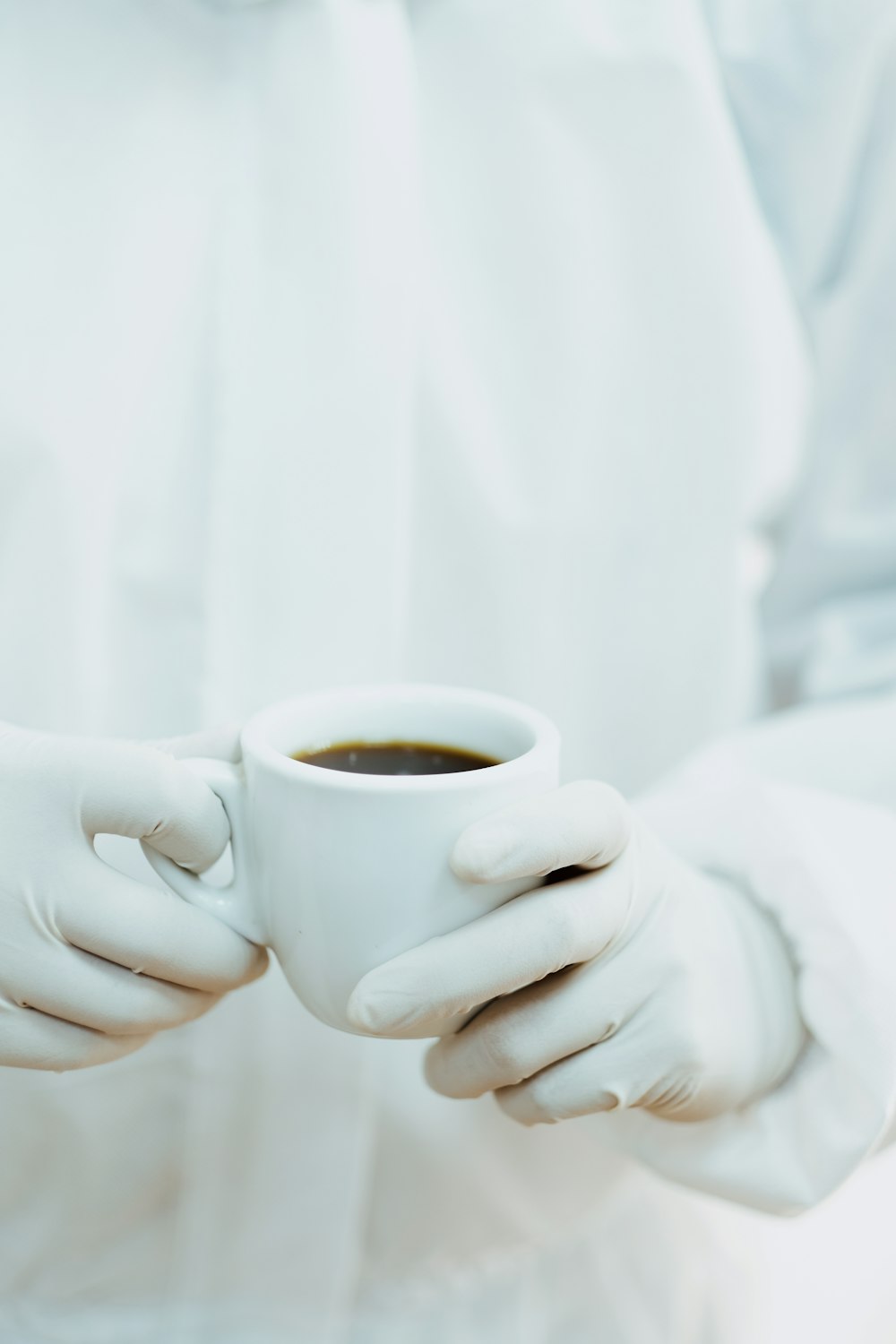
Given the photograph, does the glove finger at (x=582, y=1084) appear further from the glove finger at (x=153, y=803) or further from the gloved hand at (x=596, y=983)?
the glove finger at (x=153, y=803)

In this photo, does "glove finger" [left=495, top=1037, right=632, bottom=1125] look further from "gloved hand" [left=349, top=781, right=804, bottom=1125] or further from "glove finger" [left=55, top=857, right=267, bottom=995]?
"glove finger" [left=55, top=857, right=267, bottom=995]

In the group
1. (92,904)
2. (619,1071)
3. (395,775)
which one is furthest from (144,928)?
(619,1071)

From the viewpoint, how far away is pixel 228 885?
48cm

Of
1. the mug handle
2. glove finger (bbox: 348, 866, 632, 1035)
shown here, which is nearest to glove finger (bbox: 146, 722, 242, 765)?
the mug handle

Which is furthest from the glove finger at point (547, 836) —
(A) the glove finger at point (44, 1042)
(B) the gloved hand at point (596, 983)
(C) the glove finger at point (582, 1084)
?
(A) the glove finger at point (44, 1042)

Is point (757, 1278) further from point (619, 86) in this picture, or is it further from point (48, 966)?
point (619, 86)

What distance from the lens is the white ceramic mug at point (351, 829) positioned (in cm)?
40

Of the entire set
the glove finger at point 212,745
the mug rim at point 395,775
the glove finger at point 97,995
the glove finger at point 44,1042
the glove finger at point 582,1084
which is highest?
the mug rim at point 395,775

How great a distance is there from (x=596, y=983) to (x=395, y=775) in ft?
0.49

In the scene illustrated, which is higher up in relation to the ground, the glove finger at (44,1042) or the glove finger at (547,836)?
the glove finger at (547,836)

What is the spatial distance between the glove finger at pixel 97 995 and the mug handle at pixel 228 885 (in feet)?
0.19

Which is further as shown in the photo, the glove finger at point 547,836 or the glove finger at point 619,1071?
the glove finger at point 619,1071

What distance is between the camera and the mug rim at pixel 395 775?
1.30 ft

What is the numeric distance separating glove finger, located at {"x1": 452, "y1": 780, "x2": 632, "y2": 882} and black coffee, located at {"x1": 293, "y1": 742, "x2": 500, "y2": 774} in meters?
0.05
